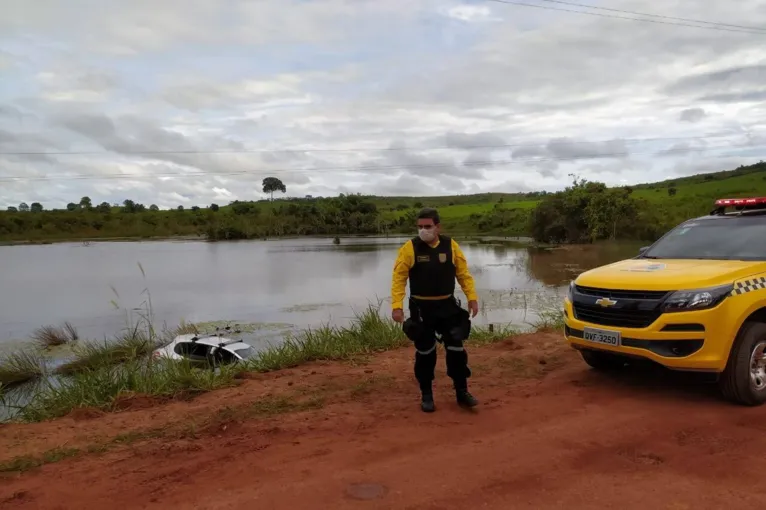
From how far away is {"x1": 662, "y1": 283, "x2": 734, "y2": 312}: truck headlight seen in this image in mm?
5047

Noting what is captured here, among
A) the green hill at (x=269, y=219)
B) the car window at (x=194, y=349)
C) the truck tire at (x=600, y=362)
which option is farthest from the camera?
the green hill at (x=269, y=219)

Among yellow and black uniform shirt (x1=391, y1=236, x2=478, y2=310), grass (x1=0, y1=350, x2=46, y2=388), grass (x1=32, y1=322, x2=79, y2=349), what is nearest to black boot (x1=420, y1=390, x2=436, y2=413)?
yellow and black uniform shirt (x1=391, y1=236, x2=478, y2=310)

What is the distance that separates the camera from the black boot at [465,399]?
17.9 feet

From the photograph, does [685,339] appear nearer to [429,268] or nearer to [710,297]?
[710,297]

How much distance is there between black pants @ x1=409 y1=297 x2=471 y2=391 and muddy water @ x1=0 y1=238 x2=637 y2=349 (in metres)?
7.69

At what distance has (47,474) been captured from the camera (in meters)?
4.17

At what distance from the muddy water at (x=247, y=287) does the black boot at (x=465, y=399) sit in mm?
7875

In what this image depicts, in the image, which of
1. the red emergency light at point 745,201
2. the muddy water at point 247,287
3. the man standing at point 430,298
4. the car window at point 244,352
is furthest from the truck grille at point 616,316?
the car window at point 244,352

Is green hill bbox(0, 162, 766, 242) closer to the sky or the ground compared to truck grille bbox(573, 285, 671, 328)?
closer to the sky

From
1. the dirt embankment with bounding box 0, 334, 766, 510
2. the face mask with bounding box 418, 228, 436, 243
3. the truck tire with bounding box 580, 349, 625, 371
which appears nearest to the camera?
the dirt embankment with bounding box 0, 334, 766, 510

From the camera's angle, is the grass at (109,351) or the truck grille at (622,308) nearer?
the truck grille at (622,308)

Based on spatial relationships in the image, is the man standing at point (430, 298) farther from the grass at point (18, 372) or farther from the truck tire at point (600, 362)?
the grass at point (18, 372)

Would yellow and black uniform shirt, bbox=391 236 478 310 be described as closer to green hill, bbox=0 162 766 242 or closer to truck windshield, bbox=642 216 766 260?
truck windshield, bbox=642 216 766 260

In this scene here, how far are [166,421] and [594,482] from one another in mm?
3654
